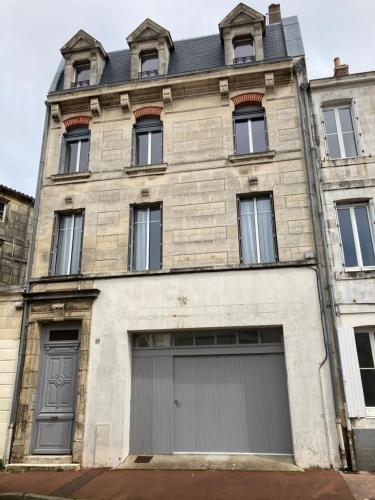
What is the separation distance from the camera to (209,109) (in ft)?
33.8

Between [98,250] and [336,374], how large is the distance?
6.03 meters

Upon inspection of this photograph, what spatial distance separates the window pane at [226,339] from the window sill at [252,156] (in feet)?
13.8

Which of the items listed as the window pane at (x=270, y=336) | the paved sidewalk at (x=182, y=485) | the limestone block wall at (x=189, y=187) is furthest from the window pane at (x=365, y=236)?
the paved sidewalk at (x=182, y=485)

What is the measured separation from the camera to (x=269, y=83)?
9.99 m

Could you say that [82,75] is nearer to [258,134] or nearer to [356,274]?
[258,134]

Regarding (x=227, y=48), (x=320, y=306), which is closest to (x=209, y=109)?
(x=227, y=48)

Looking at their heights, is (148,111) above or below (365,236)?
above

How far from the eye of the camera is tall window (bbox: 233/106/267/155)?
10.0 m

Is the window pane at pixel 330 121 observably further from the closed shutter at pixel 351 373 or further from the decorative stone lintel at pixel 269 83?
the closed shutter at pixel 351 373

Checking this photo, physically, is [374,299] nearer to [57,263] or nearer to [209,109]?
[209,109]

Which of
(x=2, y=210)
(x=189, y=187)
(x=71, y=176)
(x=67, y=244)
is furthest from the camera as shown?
(x=2, y=210)

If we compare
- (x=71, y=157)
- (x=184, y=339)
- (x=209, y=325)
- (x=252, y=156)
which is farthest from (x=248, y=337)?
(x=71, y=157)

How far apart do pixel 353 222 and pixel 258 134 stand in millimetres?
3313

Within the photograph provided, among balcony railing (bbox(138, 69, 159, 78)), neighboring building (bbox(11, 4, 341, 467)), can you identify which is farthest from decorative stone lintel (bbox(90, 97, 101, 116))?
balcony railing (bbox(138, 69, 159, 78))
